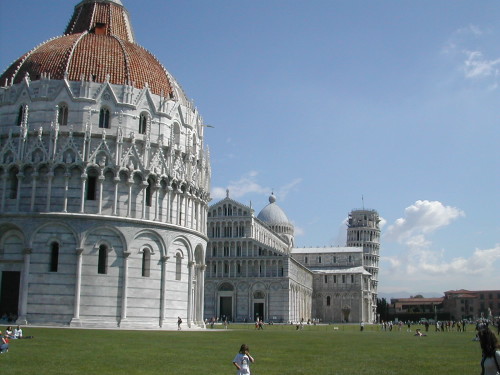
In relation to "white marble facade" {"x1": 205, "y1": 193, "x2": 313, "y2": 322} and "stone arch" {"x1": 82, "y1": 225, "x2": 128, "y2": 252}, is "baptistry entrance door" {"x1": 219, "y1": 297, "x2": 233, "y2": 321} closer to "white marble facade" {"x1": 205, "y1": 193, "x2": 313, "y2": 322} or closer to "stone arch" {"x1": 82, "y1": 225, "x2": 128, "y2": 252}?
"white marble facade" {"x1": 205, "y1": 193, "x2": 313, "y2": 322}

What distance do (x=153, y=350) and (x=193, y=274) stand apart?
25.6 m

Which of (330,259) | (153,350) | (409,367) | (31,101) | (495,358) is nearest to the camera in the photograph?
(495,358)

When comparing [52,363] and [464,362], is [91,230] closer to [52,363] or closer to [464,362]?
[52,363]

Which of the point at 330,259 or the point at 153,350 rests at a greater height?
the point at 330,259

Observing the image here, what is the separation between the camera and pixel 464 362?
78.3ft

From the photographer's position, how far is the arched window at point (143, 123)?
48.9m

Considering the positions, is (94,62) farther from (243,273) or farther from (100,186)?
(243,273)

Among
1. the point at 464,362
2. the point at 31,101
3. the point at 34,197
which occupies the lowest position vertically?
the point at 464,362

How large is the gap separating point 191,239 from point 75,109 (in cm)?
1361

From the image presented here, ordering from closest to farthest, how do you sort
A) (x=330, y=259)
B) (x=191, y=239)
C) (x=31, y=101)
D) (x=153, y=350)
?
1. (x=153, y=350)
2. (x=31, y=101)
3. (x=191, y=239)
4. (x=330, y=259)

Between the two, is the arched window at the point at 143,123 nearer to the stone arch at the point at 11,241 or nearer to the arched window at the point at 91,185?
the arched window at the point at 91,185

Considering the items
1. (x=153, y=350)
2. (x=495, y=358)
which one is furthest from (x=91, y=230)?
(x=495, y=358)

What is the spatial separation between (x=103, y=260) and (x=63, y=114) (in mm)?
11511

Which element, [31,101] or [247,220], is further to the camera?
[247,220]
